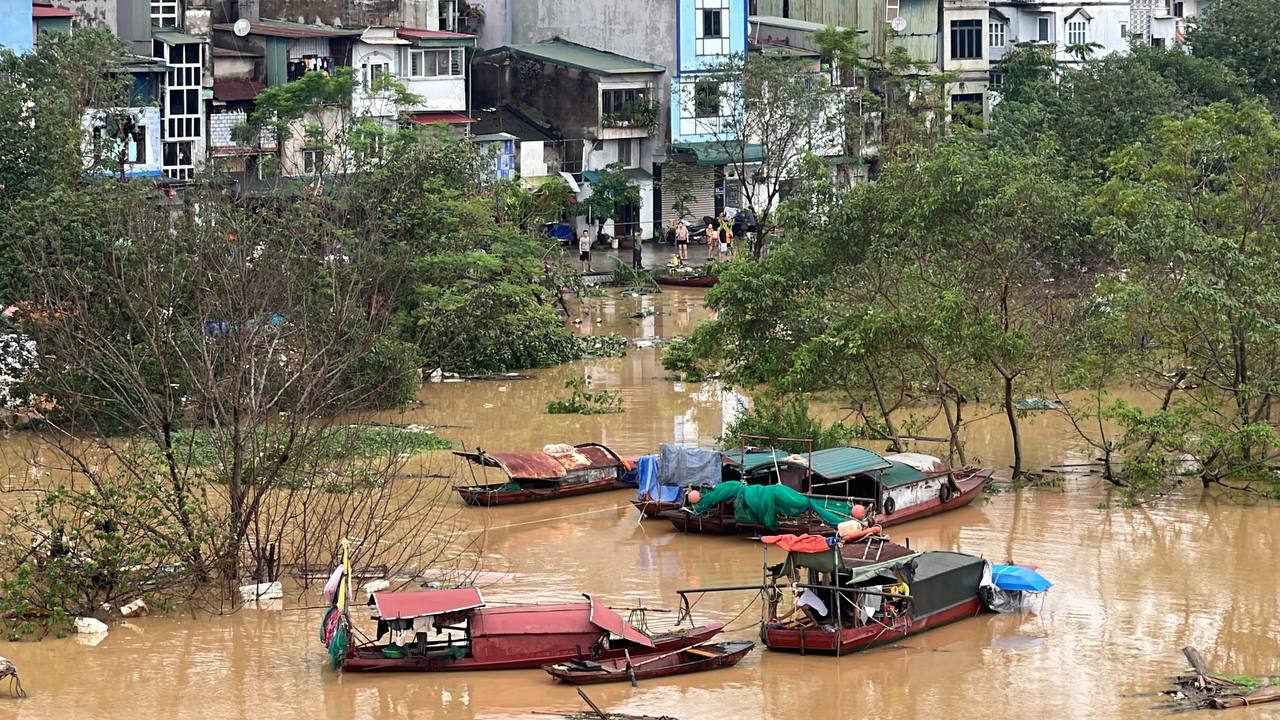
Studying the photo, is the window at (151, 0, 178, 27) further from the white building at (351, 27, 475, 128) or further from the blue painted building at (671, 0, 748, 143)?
the blue painted building at (671, 0, 748, 143)

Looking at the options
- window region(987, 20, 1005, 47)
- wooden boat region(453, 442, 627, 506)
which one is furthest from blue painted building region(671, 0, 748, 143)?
wooden boat region(453, 442, 627, 506)

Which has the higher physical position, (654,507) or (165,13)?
(165,13)

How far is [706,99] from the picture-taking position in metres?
50.8

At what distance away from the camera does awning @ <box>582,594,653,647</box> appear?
2012 cm

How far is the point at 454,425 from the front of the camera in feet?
107

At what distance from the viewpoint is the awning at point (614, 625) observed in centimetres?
2012

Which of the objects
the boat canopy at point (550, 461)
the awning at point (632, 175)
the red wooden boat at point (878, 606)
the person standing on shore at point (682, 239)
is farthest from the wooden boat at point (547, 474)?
the awning at point (632, 175)

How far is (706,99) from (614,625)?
32.1 metres

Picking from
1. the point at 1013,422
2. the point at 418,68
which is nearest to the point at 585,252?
the point at 418,68

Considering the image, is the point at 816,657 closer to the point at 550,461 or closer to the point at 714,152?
the point at 550,461

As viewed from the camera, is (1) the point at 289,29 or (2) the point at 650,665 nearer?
(2) the point at 650,665

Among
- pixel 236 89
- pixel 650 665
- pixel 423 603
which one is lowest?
pixel 650 665

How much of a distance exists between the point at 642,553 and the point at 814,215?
6963 millimetres

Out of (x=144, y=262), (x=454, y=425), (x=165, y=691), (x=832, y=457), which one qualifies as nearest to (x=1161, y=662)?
(x=832, y=457)
